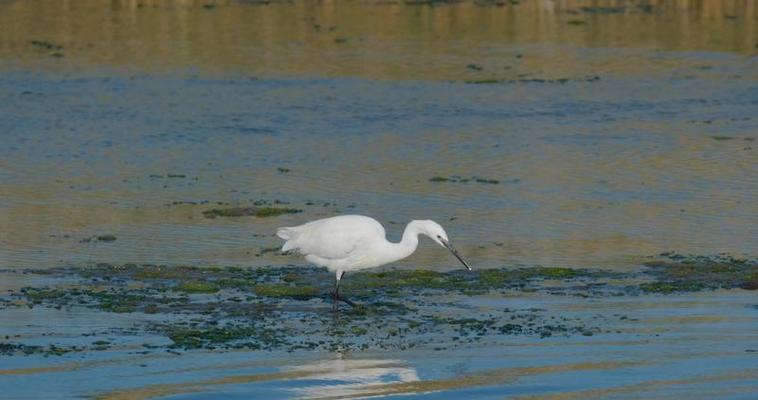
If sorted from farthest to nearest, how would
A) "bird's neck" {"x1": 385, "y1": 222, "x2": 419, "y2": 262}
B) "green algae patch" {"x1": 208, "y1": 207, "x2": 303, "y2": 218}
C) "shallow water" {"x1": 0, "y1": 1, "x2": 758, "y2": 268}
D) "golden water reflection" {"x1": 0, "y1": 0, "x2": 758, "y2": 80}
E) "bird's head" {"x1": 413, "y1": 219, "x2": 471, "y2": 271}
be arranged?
1. "golden water reflection" {"x1": 0, "y1": 0, "x2": 758, "y2": 80}
2. "green algae patch" {"x1": 208, "y1": 207, "x2": 303, "y2": 218}
3. "shallow water" {"x1": 0, "y1": 1, "x2": 758, "y2": 268}
4. "bird's neck" {"x1": 385, "y1": 222, "x2": 419, "y2": 262}
5. "bird's head" {"x1": 413, "y1": 219, "x2": 471, "y2": 271}

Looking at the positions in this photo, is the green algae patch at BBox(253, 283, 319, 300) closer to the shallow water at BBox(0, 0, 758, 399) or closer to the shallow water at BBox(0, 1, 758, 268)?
the shallow water at BBox(0, 0, 758, 399)

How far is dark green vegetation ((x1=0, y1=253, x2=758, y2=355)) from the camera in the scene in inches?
431

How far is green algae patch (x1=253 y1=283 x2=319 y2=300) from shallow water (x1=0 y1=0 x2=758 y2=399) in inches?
11.0

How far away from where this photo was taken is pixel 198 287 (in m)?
12.3

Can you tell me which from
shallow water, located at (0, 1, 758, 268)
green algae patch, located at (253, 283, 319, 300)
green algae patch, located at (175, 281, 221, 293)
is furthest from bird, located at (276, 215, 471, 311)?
shallow water, located at (0, 1, 758, 268)

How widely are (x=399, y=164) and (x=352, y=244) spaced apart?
22.6 feet

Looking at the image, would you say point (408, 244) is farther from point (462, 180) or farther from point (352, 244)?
point (462, 180)

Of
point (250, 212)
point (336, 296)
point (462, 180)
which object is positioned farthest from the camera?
point (462, 180)

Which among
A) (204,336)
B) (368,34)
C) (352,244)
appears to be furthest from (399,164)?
(368,34)

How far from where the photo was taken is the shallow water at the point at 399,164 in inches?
403

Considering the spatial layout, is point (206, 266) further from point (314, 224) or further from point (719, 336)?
point (719, 336)

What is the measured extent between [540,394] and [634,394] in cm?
54

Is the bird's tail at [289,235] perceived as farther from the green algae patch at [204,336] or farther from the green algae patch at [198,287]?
the green algae patch at [204,336]

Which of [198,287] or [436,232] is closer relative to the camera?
[436,232]
